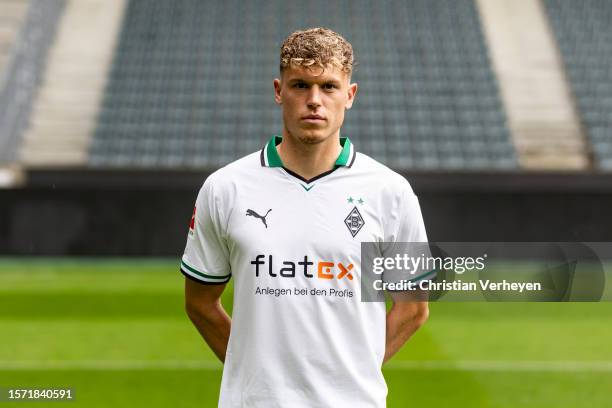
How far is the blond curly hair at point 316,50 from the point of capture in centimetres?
222

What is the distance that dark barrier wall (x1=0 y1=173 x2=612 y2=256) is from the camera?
13.0 meters

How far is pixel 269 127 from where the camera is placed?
19969 millimetres

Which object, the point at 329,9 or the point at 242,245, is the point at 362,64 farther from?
the point at 242,245

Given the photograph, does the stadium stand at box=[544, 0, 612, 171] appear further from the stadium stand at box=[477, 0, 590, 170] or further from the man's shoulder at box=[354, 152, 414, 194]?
the man's shoulder at box=[354, 152, 414, 194]

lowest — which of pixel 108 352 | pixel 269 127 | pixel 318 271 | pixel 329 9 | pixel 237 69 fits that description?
pixel 108 352

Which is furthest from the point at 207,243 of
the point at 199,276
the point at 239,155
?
the point at 239,155

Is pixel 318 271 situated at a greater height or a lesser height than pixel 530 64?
lesser

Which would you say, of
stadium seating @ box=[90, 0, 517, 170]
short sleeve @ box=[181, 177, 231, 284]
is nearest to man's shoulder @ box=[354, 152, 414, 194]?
short sleeve @ box=[181, 177, 231, 284]

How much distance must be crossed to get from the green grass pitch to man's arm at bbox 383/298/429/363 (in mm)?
3678

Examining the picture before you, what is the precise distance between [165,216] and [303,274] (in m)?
11.3

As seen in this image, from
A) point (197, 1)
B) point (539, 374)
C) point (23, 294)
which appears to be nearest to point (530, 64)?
point (197, 1)

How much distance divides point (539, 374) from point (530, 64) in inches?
667

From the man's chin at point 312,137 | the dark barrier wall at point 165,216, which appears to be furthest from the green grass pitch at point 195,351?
the man's chin at point 312,137

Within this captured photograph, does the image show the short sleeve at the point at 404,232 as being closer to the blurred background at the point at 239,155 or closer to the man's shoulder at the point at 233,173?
the man's shoulder at the point at 233,173
